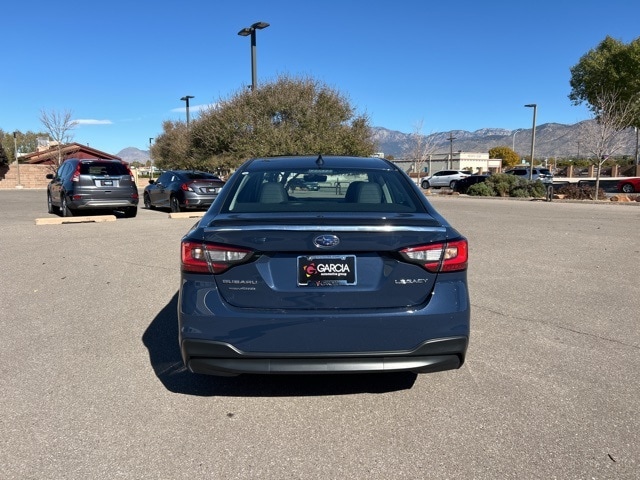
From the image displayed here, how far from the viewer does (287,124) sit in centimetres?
2531

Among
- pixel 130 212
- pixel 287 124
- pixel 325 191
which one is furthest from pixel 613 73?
pixel 325 191

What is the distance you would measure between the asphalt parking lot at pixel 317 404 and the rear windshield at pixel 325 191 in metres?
1.27

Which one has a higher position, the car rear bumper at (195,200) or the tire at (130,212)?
the car rear bumper at (195,200)

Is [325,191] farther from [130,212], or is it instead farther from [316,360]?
[130,212]

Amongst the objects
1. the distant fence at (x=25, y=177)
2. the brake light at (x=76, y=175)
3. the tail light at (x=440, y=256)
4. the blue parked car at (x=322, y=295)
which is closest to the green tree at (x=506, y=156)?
the distant fence at (x=25, y=177)

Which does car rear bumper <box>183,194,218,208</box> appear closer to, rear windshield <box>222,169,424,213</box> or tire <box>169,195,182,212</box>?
tire <box>169,195,182,212</box>

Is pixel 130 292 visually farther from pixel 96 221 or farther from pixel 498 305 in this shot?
pixel 96 221

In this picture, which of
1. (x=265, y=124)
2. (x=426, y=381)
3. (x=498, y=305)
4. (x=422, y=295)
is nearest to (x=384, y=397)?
(x=426, y=381)

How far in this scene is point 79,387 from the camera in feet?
12.0

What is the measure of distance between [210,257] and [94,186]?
12057mm

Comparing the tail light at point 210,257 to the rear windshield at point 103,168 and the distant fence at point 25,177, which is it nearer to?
the rear windshield at point 103,168

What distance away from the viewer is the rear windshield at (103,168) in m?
13.7

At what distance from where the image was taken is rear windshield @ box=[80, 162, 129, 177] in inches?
540

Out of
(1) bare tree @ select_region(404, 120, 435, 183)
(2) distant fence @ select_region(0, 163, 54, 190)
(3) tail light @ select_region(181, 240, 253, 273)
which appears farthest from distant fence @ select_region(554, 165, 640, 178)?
(3) tail light @ select_region(181, 240, 253, 273)
